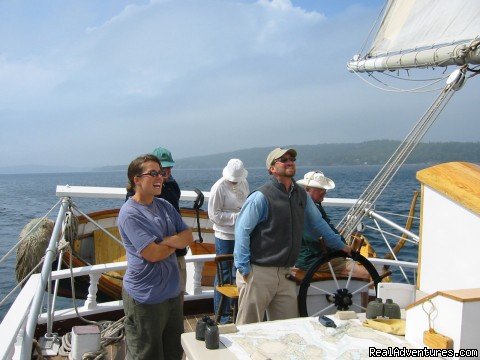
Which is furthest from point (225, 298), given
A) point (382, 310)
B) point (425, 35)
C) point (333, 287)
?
point (425, 35)

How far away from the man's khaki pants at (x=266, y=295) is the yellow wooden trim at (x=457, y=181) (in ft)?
4.04

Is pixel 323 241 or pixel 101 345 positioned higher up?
pixel 323 241

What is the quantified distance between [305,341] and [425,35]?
5423 millimetres

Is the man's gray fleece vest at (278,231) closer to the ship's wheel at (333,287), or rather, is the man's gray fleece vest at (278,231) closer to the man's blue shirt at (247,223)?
the man's blue shirt at (247,223)

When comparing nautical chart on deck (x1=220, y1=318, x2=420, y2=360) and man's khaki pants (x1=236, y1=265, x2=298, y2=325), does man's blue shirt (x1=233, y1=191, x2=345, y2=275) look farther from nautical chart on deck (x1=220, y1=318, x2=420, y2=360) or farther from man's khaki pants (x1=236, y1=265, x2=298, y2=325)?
nautical chart on deck (x1=220, y1=318, x2=420, y2=360)

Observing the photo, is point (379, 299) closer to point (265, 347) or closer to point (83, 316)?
point (265, 347)

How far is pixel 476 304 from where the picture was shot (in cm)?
209

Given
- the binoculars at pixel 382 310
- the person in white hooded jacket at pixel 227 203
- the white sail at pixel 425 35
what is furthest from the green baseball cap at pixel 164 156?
the white sail at pixel 425 35

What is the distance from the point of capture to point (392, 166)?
20.9 feet

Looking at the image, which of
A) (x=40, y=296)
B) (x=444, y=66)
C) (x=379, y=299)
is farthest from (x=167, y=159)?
(x=444, y=66)

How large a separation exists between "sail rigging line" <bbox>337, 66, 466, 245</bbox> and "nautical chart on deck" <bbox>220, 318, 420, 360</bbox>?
337cm

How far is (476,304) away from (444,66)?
15.2 feet

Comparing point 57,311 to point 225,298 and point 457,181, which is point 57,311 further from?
point 457,181

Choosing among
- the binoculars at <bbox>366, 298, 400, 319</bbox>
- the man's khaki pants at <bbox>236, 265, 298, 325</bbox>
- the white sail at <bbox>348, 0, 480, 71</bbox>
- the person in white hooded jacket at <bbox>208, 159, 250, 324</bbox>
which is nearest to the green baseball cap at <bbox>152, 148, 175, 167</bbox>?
the person in white hooded jacket at <bbox>208, 159, 250, 324</bbox>
